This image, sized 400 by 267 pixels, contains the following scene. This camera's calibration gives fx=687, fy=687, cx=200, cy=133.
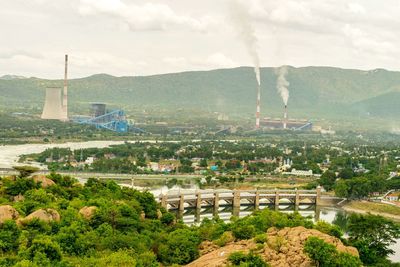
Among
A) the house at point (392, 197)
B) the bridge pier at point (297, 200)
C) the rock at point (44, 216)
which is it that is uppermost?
the rock at point (44, 216)

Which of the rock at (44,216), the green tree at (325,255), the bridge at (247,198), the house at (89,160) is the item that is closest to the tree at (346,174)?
the bridge at (247,198)

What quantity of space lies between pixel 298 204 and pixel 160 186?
16.9m

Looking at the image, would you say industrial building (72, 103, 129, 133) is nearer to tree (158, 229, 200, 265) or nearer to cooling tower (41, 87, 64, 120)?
cooling tower (41, 87, 64, 120)

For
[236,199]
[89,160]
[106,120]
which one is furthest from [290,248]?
[106,120]

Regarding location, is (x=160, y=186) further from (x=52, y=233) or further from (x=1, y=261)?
(x=1, y=261)

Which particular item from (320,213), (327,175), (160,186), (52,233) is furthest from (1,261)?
(327,175)

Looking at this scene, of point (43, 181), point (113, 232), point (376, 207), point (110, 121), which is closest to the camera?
point (113, 232)

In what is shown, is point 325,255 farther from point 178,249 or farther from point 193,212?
point 193,212

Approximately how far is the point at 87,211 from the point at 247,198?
36554 mm

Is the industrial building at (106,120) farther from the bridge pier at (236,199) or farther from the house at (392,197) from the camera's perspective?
the house at (392,197)

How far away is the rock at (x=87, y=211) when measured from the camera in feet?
125

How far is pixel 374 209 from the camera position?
69375 mm

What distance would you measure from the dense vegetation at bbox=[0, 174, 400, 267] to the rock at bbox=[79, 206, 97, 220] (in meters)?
0.25

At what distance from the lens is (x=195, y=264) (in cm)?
3123
